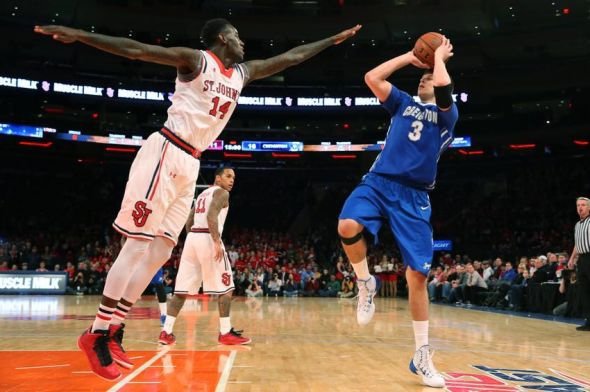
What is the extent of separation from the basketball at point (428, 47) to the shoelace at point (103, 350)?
3395mm

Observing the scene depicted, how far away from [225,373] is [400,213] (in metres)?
2.00

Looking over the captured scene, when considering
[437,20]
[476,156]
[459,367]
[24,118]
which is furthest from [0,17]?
[459,367]

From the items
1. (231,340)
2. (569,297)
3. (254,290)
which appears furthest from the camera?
(254,290)

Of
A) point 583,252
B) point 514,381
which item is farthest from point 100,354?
point 583,252

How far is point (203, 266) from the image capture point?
7785 millimetres

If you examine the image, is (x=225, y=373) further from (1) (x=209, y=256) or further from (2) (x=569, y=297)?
(2) (x=569, y=297)

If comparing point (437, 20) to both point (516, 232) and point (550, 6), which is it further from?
point (516, 232)

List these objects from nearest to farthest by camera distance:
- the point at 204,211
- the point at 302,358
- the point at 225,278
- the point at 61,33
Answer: the point at 61,33 → the point at 302,358 → the point at 225,278 → the point at 204,211

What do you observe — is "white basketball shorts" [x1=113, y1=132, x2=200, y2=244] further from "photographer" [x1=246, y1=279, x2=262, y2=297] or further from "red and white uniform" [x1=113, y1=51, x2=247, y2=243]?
"photographer" [x1=246, y1=279, x2=262, y2=297]

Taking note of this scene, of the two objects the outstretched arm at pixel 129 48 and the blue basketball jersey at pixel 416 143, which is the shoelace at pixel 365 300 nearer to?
the blue basketball jersey at pixel 416 143

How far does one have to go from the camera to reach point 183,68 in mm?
4246

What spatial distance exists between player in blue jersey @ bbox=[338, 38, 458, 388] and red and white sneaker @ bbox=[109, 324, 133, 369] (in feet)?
6.25

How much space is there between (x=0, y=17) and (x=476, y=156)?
79.5ft

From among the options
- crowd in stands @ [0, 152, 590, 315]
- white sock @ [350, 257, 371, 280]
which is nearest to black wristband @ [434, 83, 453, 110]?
white sock @ [350, 257, 371, 280]
